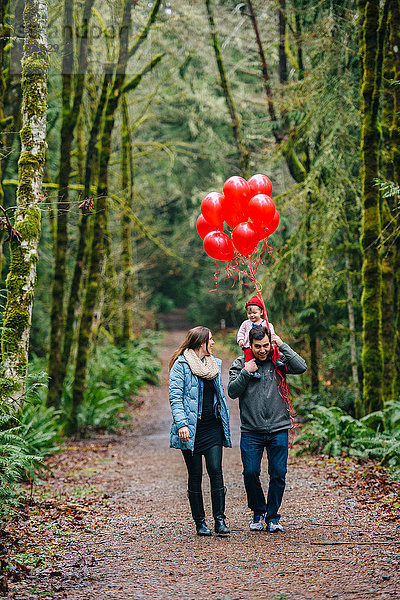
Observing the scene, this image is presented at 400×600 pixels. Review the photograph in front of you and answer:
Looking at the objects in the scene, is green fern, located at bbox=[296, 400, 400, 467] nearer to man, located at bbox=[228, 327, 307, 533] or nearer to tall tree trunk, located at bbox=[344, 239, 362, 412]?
tall tree trunk, located at bbox=[344, 239, 362, 412]

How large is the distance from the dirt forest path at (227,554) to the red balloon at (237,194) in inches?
145

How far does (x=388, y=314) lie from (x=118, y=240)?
69.5 feet

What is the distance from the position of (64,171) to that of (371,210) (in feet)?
19.4

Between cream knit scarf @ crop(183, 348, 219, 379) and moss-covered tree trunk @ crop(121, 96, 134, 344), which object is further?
moss-covered tree trunk @ crop(121, 96, 134, 344)

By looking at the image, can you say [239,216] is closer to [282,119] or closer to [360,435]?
[360,435]

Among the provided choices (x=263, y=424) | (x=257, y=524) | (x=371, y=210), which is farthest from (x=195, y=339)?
(x=371, y=210)

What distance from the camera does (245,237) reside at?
26.3ft

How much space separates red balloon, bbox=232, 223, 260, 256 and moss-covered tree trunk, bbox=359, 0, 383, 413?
191 cm

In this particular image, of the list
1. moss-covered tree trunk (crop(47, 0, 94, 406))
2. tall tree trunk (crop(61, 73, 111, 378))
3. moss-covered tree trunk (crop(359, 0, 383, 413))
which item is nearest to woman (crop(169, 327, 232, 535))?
moss-covered tree trunk (crop(359, 0, 383, 413))

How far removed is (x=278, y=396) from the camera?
5789 mm

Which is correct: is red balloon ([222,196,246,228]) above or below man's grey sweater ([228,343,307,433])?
above

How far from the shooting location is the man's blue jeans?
18.5ft

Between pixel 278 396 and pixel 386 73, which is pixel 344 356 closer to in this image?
pixel 386 73

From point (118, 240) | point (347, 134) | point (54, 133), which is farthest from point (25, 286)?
point (118, 240)
